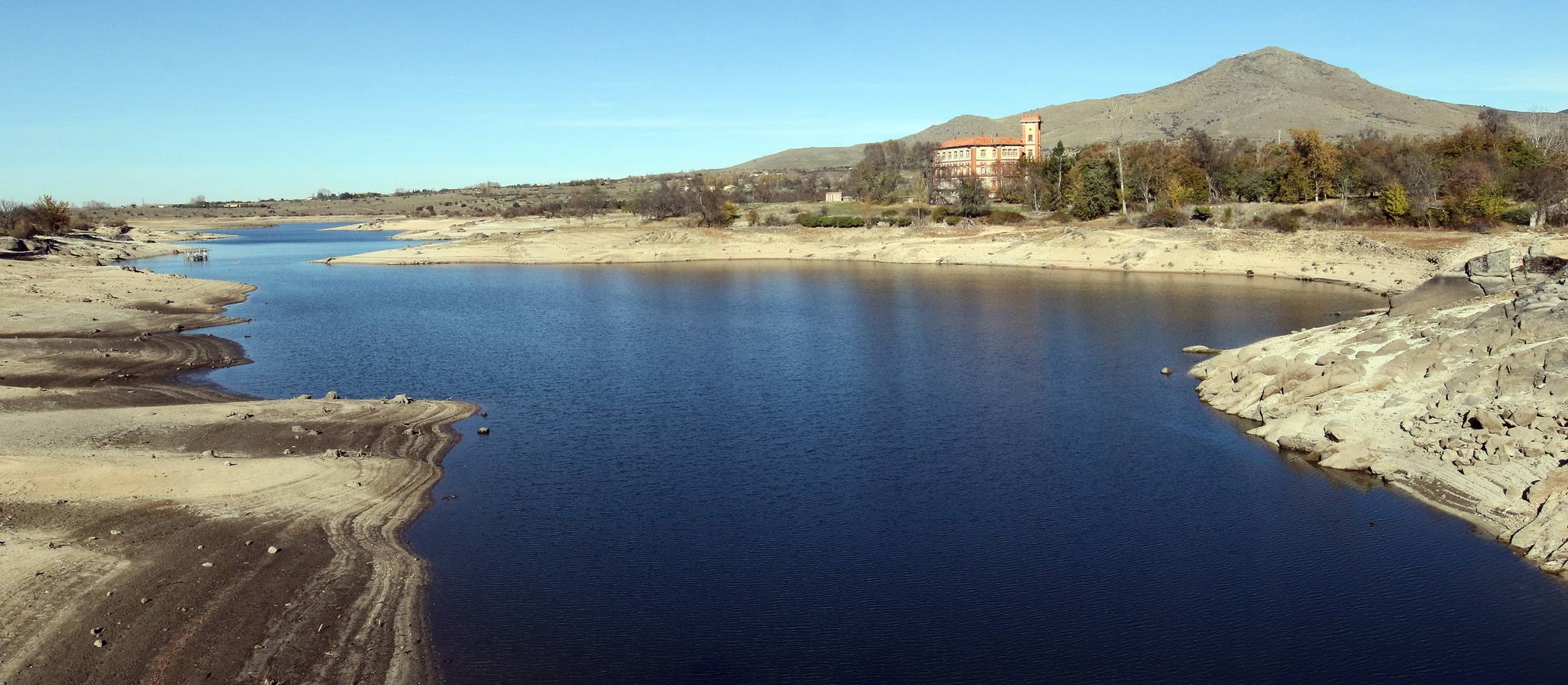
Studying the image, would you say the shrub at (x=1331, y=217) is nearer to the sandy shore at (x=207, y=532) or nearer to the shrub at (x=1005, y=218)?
the shrub at (x=1005, y=218)

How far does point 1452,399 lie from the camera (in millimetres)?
22297

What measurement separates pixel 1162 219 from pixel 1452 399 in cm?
5383

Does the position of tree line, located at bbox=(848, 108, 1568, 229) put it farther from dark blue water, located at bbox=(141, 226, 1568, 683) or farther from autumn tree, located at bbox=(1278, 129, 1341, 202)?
dark blue water, located at bbox=(141, 226, 1568, 683)

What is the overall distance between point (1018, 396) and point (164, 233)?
135726 mm

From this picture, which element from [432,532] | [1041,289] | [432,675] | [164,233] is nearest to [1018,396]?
[432,532]

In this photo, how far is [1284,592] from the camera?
52.2 ft

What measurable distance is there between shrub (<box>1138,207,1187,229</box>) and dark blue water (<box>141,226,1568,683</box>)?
124 ft

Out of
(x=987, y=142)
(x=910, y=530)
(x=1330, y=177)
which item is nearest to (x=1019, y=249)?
(x=1330, y=177)

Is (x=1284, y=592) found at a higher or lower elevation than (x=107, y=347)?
lower

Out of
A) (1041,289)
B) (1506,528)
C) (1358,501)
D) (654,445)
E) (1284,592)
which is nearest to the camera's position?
(1284,592)

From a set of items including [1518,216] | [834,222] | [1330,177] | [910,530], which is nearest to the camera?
[910,530]

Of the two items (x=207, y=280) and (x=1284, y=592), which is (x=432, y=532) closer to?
(x=1284, y=592)

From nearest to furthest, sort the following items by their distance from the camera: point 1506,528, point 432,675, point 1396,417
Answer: point 432,675
point 1506,528
point 1396,417

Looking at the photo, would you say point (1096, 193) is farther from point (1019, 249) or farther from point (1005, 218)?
Answer: point (1019, 249)
